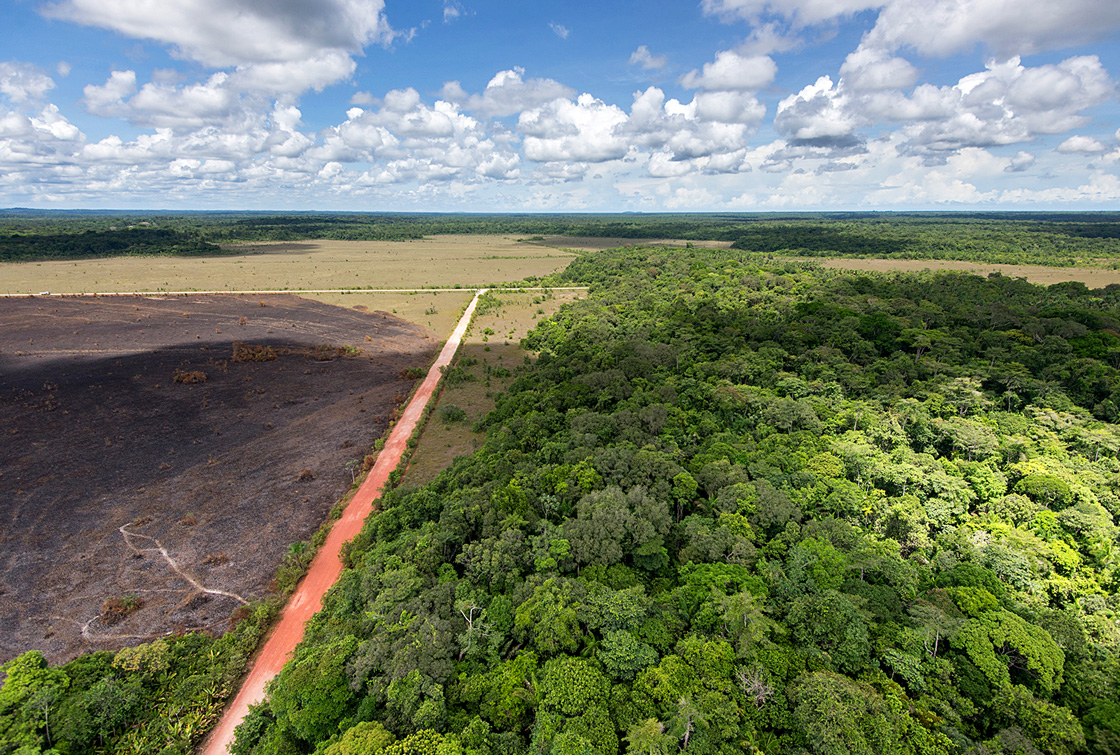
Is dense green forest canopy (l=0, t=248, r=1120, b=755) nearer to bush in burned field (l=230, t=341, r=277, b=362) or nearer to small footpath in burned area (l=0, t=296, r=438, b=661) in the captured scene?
small footpath in burned area (l=0, t=296, r=438, b=661)

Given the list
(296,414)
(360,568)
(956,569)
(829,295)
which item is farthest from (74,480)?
(829,295)

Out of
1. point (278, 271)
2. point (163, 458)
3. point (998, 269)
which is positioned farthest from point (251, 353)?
point (998, 269)

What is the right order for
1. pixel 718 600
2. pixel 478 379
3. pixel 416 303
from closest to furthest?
pixel 718 600
pixel 478 379
pixel 416 303

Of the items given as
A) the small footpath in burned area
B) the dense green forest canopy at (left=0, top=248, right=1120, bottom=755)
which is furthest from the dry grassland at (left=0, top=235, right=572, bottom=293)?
the dense green forest canopy at (left=0, top=248, right=1120, bottom=755)

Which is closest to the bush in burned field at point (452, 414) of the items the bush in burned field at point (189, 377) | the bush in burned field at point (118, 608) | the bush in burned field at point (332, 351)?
the bush in burned field at point (118, 608)

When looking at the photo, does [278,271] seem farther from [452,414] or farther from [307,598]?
[307,598]

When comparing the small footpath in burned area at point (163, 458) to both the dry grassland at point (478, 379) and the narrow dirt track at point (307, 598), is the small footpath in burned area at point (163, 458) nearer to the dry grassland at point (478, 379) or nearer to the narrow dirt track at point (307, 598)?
the narrow dirt track at point (307, 598)
